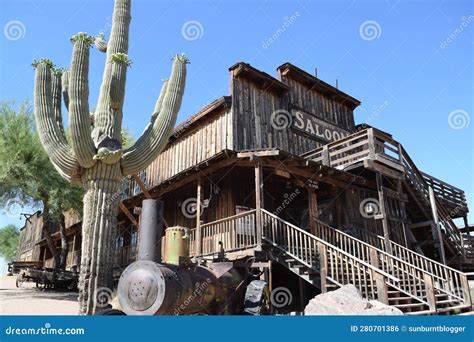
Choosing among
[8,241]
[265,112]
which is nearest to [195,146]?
[265,112]

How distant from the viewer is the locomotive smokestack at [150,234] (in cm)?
659

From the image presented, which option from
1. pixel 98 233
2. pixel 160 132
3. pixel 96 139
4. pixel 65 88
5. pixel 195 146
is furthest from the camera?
pixel 195 146

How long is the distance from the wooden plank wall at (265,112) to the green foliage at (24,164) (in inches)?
367

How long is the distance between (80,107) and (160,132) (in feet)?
6.81

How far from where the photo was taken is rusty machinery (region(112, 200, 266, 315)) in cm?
611

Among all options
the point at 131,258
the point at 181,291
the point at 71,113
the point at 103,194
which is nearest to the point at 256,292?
the point at 181,291

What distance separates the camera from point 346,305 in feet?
26.5

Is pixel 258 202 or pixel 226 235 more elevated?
pixel 258 202

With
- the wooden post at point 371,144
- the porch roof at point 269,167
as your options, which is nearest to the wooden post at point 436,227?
the porch roof at point 269,167

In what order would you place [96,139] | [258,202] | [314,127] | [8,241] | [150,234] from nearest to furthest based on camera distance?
[150,234], [96,139], [258,202], [314,127], [8,241]

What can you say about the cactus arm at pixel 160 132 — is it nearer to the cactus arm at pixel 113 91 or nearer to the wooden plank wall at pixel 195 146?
the cactus arm at pixel 113 91

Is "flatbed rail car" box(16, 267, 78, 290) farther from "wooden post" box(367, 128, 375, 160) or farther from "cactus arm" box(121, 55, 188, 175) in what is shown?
"wooden post" box(367, 128, 375, 160)

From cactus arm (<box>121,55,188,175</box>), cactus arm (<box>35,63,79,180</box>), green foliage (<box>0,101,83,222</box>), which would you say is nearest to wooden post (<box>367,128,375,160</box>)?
cactus arm (<box>121,55,188,175</box>)

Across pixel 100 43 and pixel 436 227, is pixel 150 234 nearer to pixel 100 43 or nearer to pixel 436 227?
pixel 100 43
